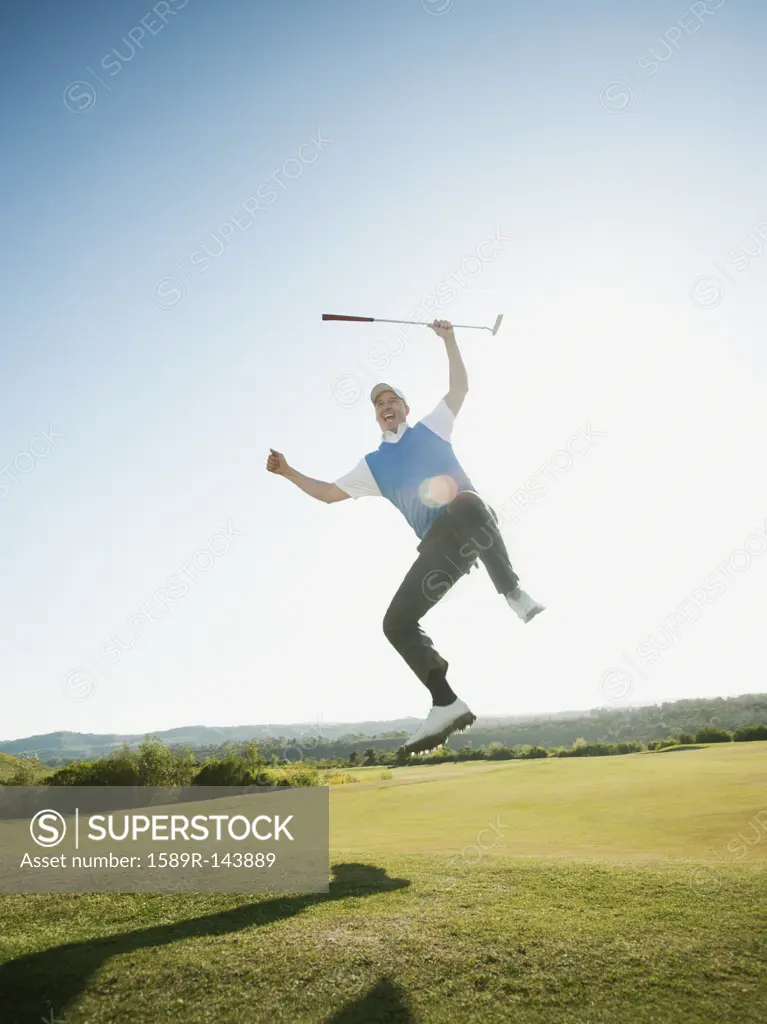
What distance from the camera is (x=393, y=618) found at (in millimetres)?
4496

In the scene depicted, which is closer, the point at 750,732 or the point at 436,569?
the point at 436,569

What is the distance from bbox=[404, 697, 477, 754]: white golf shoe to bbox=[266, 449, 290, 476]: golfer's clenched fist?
259 centimetres

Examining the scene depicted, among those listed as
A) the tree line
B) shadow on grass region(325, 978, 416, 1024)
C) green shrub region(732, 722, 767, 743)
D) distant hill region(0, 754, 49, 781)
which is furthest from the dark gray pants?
green shrub region(732, 722, 767, 743)

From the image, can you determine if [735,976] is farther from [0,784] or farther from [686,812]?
[0,784]

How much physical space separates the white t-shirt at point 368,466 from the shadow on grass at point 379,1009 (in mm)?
7208

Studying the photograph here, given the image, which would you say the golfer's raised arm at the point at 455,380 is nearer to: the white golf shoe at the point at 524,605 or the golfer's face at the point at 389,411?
the golfer's face at the point at 389,411

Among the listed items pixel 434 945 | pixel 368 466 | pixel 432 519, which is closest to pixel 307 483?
Result: pixel 368 466

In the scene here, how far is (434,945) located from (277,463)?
9208 millimetres

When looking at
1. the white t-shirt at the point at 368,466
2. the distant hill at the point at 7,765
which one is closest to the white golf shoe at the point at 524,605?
the white t-shirt at the point at 368,466

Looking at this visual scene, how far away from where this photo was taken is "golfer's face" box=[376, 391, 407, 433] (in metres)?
5.38

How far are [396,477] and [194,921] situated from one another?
11720mm

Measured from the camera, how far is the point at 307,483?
5785 millimetres

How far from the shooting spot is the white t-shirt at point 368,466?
5234mm

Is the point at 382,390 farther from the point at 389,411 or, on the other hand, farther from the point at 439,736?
the point at 439,736
